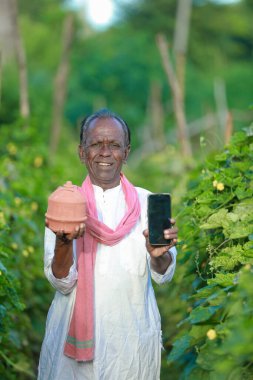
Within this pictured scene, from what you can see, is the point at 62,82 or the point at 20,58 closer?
the point at 20,58

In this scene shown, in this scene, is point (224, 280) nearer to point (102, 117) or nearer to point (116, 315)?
point (116, 315)

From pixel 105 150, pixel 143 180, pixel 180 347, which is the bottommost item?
pixel 180 347

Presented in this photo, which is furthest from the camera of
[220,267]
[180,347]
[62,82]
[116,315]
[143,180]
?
[143,180]

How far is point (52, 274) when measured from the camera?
3930 mm

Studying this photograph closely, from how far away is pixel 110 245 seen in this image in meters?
4.05

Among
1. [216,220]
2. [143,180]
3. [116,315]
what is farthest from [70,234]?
[143,180]

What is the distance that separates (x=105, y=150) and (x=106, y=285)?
0.62 meters

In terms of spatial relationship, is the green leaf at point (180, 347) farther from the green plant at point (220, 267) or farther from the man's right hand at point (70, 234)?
the man's right hand at point (70, 234)

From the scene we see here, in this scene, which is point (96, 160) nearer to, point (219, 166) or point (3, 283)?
point (3, 283)

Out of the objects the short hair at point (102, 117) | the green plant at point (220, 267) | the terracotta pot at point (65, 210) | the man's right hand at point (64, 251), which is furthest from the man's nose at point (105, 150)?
the green plant at point (220, 267)

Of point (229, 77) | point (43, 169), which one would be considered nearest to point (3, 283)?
point (43, 169)

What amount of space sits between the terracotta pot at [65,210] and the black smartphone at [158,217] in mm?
297

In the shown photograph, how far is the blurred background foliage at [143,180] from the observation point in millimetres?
3538

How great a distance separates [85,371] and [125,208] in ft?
2.54
